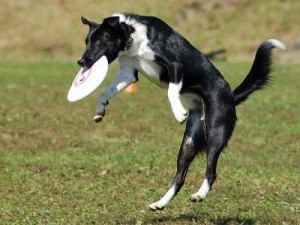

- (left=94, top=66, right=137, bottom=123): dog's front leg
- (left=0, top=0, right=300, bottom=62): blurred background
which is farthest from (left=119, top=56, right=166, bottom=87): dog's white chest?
(left=0, top=0, right=300, bottom=62): blurred background

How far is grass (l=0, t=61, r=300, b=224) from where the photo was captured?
345 inches

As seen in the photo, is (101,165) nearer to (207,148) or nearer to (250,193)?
(250,193)

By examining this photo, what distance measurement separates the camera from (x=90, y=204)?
30.3 ft

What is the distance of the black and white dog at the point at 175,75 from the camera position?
7.58 metres

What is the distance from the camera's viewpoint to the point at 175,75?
7.59 metres

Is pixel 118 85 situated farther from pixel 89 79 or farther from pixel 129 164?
pixel 129 164

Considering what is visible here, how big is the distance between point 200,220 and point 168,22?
31.1 m

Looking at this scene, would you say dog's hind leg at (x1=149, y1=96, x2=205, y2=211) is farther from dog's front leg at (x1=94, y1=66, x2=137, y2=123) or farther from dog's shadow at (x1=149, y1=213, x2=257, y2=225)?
dog's front leg at (x1=94, y1=66, x2=137, y2=123)

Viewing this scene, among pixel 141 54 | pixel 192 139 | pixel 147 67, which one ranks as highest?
pixel 141 54

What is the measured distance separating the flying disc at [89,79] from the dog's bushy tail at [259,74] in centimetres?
171

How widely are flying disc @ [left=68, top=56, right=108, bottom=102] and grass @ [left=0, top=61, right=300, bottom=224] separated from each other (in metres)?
1.53

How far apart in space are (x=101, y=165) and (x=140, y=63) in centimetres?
448

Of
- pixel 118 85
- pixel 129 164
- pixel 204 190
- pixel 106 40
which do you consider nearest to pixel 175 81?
pixel 118 85

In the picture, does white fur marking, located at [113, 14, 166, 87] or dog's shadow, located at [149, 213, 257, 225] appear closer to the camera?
white fur marking, located at [113, 14, 166, 87]
